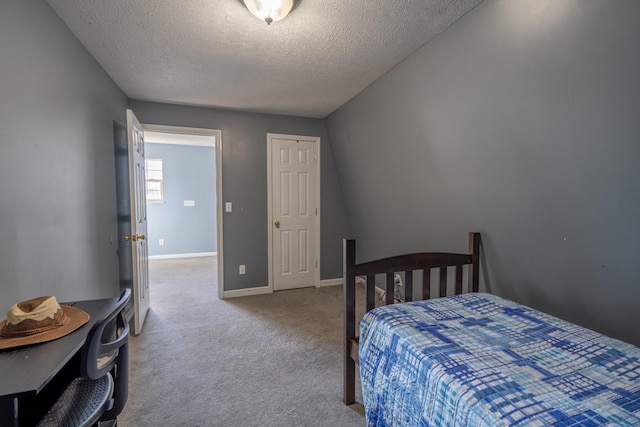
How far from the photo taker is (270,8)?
61.9 inches

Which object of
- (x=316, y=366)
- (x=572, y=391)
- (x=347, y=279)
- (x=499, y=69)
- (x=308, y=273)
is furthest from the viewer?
(x=308, y=273)

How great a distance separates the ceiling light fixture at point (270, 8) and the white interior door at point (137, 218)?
5.31 feet

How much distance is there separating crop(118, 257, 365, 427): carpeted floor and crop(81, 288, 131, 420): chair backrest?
2.20 feet

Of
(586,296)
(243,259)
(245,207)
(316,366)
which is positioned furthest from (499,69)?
(243,259)

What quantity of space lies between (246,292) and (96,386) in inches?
106

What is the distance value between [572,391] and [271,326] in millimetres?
2368

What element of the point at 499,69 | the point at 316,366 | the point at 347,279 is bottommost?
Result: the point at 316,366

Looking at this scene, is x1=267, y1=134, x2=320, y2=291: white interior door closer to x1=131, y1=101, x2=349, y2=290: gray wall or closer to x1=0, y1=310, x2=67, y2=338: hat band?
x1=131, y1=101, x2=349, y2=290: gray wall

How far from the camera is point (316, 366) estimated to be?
2205mm

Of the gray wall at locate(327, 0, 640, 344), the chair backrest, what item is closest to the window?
the gray wall at locate(327, 0, 640, 344)

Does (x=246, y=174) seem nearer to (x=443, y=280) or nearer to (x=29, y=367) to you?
(x=443, y=280)

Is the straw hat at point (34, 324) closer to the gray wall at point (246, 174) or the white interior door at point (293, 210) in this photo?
the gray wall at point (246, 174)

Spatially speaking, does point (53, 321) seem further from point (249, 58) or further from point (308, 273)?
point (308, 273)

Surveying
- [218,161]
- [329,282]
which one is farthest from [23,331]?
[329,282]
